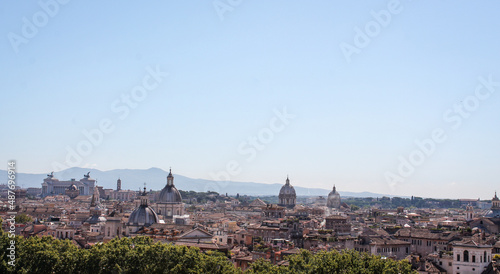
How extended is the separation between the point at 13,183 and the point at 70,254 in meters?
9.75

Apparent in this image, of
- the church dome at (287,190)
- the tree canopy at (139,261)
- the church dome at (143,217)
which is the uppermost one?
the church dome at (287,190)

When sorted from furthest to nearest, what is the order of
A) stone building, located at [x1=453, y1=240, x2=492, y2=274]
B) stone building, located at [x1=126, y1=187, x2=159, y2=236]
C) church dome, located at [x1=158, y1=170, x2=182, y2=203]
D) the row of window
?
1. church dome, located at [x1=158, y1=170, x2=182, y2=203]
2. stone building, located at [x1=126, y1=187, x2=159, y2=236]
3. the row of window
4. stone building, located at [x1=453, y1=240, x2=492, y2=274]

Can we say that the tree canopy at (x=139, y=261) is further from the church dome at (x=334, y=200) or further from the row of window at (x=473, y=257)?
the church dome at (x=334, y=200)

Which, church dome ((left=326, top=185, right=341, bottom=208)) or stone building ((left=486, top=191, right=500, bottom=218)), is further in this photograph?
church dome ((left=326, top=185, right=341, bottom=208))

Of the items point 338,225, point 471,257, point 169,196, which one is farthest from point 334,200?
point 471,257

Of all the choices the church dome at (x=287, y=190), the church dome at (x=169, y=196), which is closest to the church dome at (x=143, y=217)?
the church dome at (x=169, y=196)

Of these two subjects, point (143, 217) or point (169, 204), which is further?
point (169, 204)

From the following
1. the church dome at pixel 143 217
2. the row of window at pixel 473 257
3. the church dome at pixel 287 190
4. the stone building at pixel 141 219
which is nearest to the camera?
the row of window at pixel 473 257

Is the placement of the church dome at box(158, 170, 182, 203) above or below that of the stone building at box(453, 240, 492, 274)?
above

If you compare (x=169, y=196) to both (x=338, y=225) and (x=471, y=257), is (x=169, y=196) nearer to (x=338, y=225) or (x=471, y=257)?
(x=338, y=225)

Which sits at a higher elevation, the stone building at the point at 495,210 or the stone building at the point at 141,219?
the stone building at the point at 495,210

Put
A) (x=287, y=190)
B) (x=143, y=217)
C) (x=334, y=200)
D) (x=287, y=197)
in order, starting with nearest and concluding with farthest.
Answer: (x=143, y=217)
(x=287, y=197)
(x=287, y=190)
(x=334, y=200)

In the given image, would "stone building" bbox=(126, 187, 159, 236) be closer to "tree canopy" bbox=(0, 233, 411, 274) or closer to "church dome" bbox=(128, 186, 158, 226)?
"church dome" bbox=(128, 186, 158, 226)

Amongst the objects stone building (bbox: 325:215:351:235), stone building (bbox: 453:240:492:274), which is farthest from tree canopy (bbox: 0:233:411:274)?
stone building (bbox: 325:215:351:235)
